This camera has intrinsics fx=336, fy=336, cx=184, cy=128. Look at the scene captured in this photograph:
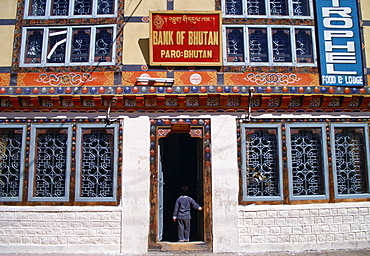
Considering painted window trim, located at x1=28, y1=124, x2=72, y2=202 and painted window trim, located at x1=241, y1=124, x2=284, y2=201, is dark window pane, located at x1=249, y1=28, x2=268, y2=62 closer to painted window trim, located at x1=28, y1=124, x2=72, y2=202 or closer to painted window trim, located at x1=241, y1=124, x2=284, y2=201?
painted window trim, located at x1=241, y1=124, x2=284, y2=201

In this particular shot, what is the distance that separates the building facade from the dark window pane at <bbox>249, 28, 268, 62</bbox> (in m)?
0.04

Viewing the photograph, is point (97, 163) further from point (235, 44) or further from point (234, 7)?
point (234, 7)

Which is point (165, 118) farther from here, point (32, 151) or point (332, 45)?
point (332, 45)

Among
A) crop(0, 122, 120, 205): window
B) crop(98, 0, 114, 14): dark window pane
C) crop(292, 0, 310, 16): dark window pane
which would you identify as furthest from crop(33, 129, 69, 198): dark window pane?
crop(292, 0, 310, 16): dark window pane

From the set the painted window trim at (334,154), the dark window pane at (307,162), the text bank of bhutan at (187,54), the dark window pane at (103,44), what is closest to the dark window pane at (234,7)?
the text bank of bhutan at (187,54)

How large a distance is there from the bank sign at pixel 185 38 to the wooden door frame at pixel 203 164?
146cm

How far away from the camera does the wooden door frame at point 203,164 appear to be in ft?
25.5

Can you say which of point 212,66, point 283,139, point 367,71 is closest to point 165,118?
point 212,66

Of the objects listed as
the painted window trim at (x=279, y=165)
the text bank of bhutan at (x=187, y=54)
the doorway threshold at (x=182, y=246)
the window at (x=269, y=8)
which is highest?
the window at (x=269, y=8)

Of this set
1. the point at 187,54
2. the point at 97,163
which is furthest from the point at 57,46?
the point at 187,54

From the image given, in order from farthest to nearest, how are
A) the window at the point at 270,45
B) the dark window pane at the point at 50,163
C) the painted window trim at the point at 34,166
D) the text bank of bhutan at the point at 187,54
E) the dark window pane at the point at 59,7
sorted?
1. the dark window pane at the point at 59,7
2. the window at the point at 270,45
3. the text bank of bhutan at the point at 187,54
4. the dark window pane at the point at 50,163
5. the painted window trim at the point at 34,166

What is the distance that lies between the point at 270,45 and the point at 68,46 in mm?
5013

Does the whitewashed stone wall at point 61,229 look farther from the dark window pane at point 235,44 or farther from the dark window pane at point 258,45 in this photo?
the dark window pane at point 258,45

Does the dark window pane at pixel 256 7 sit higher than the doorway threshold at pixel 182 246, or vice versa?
the dark window pane at pixel 256 7
